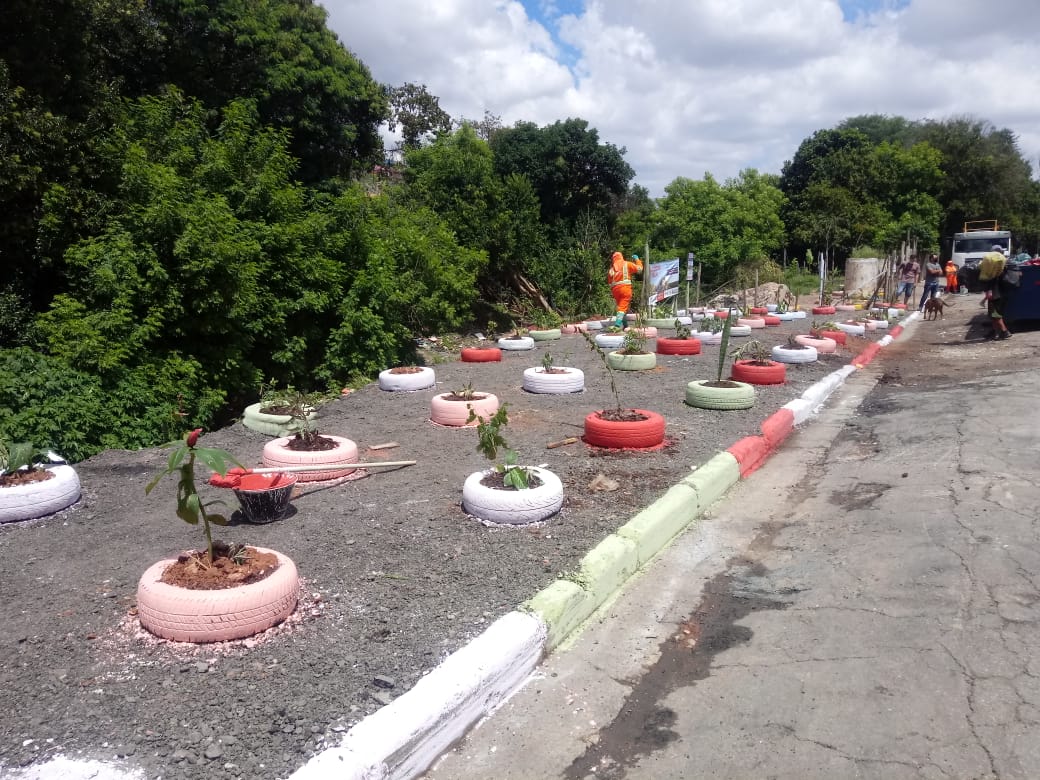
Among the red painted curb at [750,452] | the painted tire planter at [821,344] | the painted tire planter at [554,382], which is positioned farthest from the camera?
the painted tire planter at [821,344]

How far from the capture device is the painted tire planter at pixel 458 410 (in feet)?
26.5

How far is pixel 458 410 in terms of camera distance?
8078 mm

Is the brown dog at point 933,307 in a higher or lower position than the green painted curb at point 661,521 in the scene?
lower

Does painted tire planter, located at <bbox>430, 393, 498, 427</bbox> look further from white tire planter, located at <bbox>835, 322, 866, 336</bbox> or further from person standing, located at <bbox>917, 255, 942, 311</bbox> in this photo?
person standing, located at <bbox>917, 255, 942, 311</bbox>

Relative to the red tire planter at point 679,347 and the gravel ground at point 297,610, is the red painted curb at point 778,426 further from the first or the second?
the red tire planter at point 679,347

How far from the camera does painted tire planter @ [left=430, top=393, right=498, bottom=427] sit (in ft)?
26.5

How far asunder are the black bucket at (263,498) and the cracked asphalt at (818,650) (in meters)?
2.40

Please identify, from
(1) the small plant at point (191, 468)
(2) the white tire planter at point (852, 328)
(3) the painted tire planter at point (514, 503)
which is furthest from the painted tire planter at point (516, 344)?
(1) the small plant at point (191, 468)

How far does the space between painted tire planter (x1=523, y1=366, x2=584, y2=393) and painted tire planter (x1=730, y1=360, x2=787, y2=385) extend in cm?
227

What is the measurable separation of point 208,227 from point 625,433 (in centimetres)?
600

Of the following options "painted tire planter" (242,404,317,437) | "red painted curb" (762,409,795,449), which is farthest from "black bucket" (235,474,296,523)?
"red painted curb" (762,409,795,449)

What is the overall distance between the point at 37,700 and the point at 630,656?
2614 millimetres

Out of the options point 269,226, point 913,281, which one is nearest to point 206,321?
point 269,226

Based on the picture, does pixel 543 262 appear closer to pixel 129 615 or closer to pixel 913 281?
pixel 913 281
